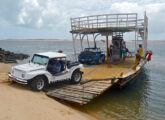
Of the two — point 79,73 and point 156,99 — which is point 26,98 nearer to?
point 79,73

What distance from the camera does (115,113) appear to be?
30.6ft

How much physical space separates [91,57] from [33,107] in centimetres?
1097

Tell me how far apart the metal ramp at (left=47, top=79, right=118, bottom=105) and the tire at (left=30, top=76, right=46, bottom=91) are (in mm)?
475

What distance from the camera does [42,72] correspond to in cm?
923

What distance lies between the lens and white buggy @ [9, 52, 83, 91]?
898 centimetres

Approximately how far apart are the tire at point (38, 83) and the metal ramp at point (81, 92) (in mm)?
475

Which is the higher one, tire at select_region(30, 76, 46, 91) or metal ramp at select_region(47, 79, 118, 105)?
tire at select_region(30, 76, 46, 91)

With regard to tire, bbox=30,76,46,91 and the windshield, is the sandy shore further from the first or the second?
the windshield

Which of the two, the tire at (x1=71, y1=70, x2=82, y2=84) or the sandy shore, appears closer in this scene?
the sandy shore

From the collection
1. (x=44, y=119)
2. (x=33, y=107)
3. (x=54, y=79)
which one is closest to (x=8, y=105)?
(x=33, y=107)

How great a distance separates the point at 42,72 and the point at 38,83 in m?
0.58

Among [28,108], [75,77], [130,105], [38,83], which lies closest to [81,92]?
[75,77]

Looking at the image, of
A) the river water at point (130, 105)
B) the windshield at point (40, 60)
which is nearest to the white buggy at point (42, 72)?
the windshield at point (40, 60)

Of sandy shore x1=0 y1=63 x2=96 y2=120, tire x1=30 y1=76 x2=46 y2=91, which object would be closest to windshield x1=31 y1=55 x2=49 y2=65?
tire x1=30 y1=76 x2=46 y2=91
